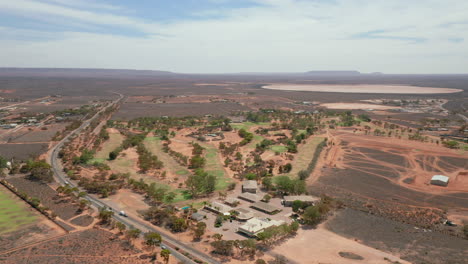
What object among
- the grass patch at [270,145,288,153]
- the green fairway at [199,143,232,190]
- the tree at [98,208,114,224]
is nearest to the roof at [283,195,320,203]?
the green fairway at [199,143,232,190]

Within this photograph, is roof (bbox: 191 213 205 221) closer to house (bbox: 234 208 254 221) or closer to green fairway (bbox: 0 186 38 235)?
house (bbox: 234 208 254 221)

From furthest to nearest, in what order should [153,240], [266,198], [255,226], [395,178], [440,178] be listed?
[395,178]
[440,178]
[266,198]
[255,226]
[153,240]

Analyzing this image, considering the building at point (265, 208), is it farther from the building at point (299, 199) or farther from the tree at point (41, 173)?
the tree at point (41, 173)

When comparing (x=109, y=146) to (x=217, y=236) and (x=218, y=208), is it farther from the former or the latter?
(x=217, y=236)

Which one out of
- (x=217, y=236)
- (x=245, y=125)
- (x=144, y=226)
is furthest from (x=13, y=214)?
(x=245, y=125)

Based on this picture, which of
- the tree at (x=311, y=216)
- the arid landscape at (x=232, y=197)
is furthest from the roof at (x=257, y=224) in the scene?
the tree at (x=311, y=216)

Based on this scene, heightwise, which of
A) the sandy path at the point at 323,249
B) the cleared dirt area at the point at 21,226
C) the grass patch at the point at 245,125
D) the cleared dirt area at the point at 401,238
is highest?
the grass patch at the point at 245,125

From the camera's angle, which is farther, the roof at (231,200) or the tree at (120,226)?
the roof at (231,200)

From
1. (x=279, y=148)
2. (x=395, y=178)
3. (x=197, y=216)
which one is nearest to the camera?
(x=197, y=216)
